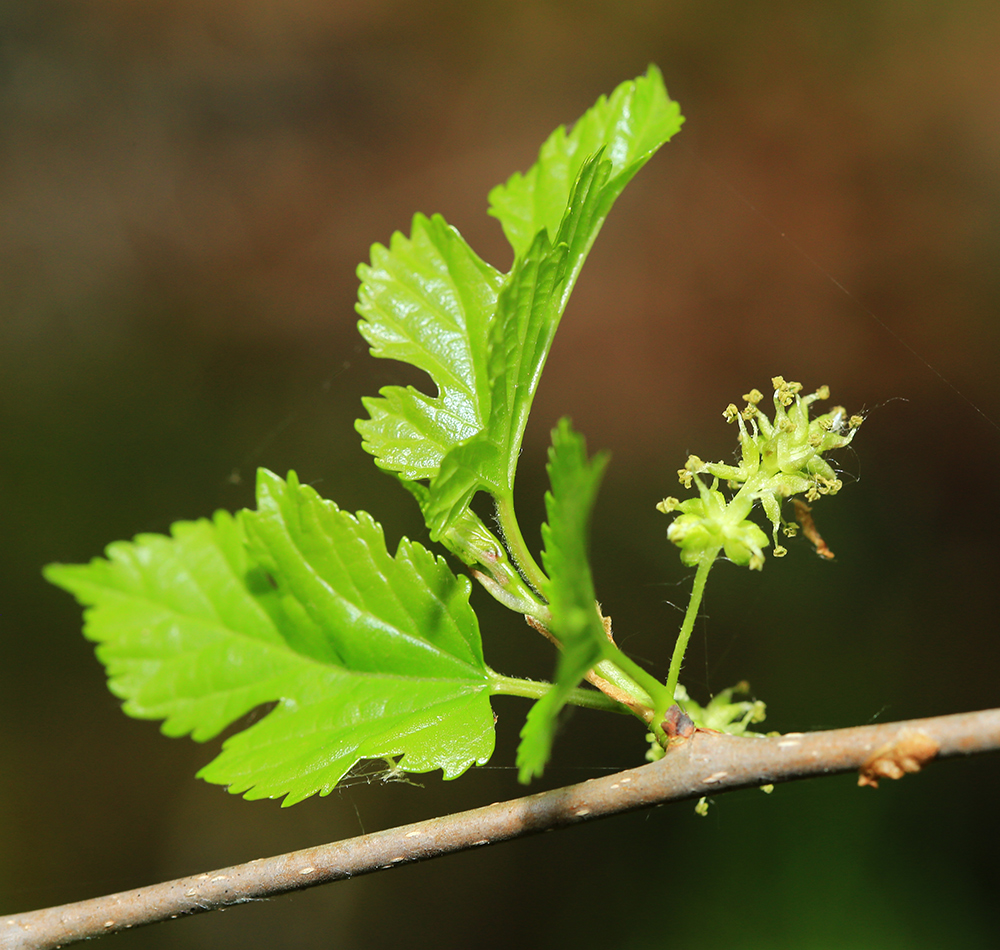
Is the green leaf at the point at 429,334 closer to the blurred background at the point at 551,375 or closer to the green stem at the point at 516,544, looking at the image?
the green stem at the point at 516,544

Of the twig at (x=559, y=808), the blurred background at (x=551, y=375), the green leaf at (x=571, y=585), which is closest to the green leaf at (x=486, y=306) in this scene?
the green leaf at (x=571, y=585)

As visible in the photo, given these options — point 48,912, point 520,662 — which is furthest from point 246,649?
point 520,662

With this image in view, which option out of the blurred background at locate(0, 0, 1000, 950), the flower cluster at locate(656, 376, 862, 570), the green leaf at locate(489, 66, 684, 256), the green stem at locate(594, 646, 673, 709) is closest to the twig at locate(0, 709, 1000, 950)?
the green stem at locate(594, 646, 673, 709)

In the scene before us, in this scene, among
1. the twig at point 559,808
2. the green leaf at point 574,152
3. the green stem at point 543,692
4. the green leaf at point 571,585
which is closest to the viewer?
the green leaf at point 571,585

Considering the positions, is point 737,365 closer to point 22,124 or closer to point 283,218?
point 283,218

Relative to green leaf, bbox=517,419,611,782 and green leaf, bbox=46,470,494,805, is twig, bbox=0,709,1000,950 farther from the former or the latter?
green leaf, bbox=517,419,611,782

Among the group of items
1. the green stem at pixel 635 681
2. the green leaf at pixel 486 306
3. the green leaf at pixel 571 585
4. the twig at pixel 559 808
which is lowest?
the twig at pixel 559 808

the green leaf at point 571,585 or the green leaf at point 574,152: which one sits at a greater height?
the green leaf at point 574,152
